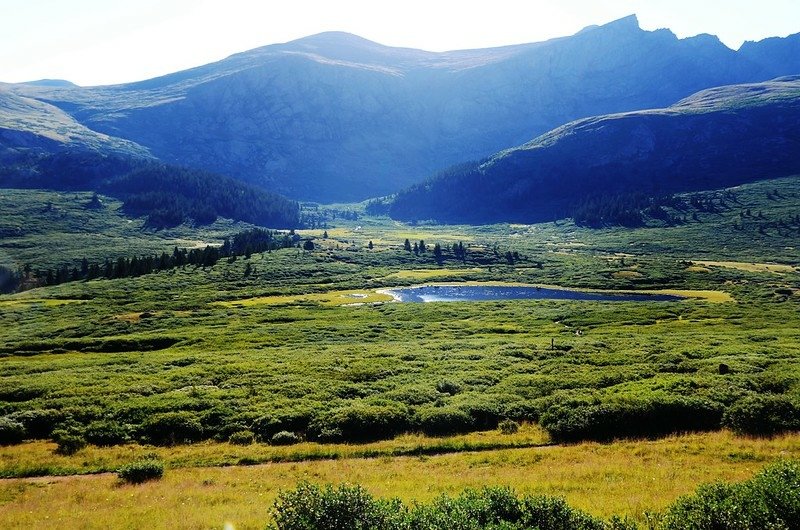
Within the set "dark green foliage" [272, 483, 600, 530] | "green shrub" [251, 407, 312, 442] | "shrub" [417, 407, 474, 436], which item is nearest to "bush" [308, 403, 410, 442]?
"green shrub" [251, 407, 312, 442]

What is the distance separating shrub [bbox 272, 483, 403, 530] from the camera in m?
13.6

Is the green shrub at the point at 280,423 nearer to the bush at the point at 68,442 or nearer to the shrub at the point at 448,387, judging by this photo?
the bush at the point at 68,442

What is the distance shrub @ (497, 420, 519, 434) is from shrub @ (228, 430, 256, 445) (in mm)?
16804

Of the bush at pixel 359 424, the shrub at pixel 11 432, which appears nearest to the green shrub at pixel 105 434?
the shrub at pixel 11 432

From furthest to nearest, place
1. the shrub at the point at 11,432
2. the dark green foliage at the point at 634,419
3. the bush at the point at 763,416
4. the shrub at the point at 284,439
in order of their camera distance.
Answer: the shrub at the point at 11,432 < the shrub at the point at 284,439 < the dark green foliage at the point at 634,419 < the bush at the point at 763,416

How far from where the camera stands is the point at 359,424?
34062mm

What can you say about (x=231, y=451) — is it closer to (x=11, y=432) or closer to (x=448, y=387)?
(x=11, y=432)

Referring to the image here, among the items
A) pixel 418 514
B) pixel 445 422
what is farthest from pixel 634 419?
pixel 418 514

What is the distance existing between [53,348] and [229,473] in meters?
64.2

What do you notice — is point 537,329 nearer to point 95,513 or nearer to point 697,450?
point 697,450

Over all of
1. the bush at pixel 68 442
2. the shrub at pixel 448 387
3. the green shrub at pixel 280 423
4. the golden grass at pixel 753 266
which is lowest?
the golden grass at pixel 753 266

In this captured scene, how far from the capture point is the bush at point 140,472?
25.4 meters

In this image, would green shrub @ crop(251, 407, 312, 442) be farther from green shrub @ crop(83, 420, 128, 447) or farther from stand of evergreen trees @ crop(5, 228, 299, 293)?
stand of evergreen trees @ crop(5, 228, 299, 293)

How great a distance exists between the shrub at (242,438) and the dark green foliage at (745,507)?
26.1 metres
